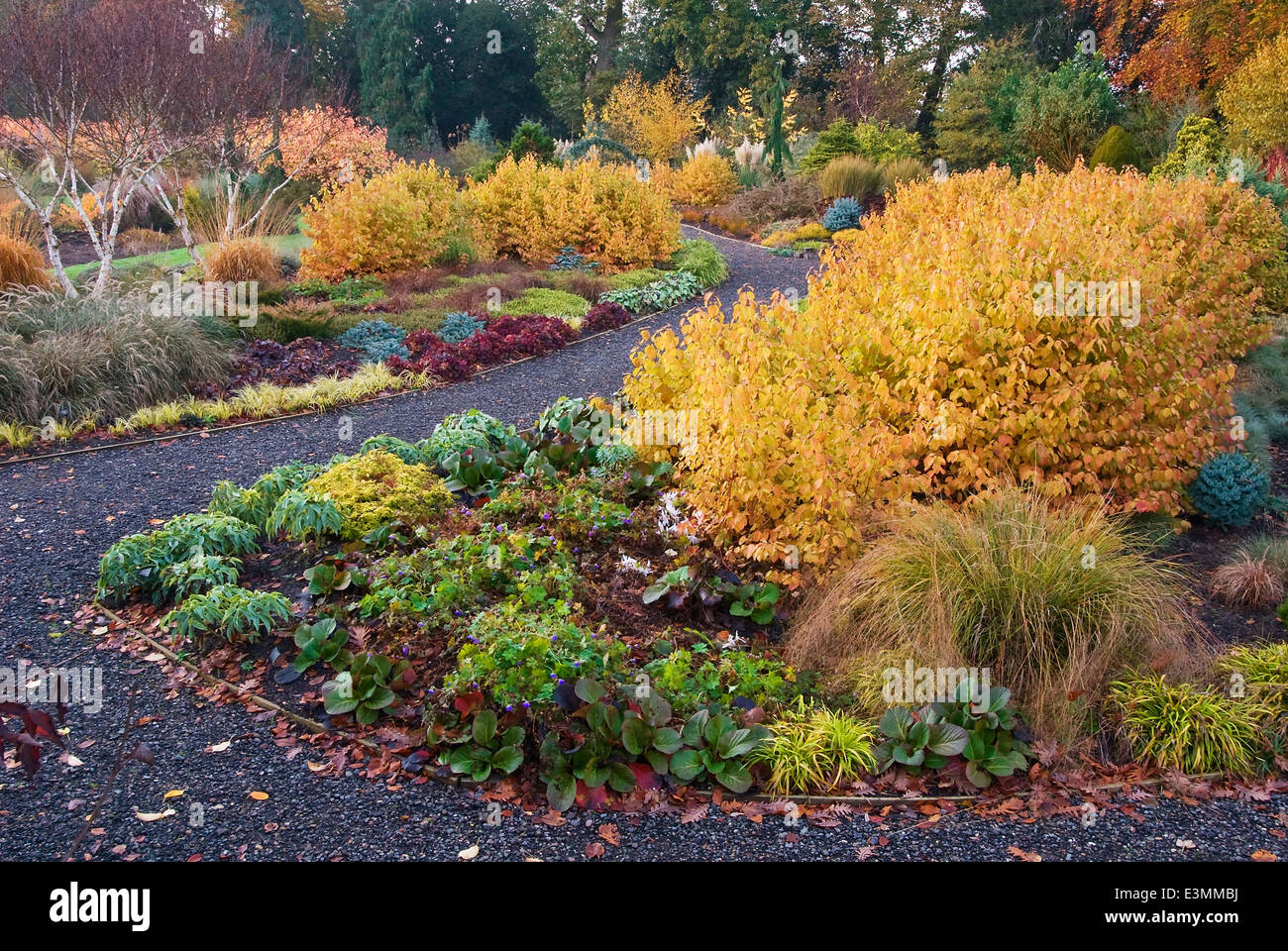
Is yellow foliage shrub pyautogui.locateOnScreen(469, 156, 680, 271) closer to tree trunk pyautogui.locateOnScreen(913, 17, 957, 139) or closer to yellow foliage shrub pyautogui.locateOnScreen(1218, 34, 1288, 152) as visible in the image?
yellow foliage shrub pyautogui.locateOnScreen(1218, 34, 1288, 152)

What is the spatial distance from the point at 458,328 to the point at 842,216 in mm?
9246

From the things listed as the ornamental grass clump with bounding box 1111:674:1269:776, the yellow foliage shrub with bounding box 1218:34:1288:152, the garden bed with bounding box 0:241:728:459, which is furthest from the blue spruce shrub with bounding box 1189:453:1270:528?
the yellow foliage shrub with bounding box 1218:34:1288:152

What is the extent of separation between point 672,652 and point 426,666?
97 cm

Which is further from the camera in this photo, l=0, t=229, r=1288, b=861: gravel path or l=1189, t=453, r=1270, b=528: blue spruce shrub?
l=1189, t=453, r=1270, b=528: blue spruce shrub

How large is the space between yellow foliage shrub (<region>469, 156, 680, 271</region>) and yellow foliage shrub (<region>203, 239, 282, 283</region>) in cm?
336

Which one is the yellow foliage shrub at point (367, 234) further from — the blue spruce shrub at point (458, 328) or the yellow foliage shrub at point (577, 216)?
the blue spruce shrub at point (458, 328)

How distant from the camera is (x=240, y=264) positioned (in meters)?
10.6

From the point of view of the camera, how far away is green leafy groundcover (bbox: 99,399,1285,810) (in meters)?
3.11

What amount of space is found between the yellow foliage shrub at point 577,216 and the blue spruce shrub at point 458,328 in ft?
11.8

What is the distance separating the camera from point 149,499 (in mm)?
5449

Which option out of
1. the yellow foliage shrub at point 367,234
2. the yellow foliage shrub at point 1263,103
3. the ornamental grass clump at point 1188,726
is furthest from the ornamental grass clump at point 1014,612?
the yellow foliage shrub at point 1263,103

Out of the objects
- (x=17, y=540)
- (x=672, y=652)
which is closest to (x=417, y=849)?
(x=672, y=652)

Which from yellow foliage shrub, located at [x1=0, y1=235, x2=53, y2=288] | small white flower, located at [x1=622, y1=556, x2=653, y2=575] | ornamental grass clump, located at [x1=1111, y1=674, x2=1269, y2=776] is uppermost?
yellow foliage shrub, located at [x1=0, y1=235, x2=53, y2=288]

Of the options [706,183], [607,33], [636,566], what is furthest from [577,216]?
[607,33]
